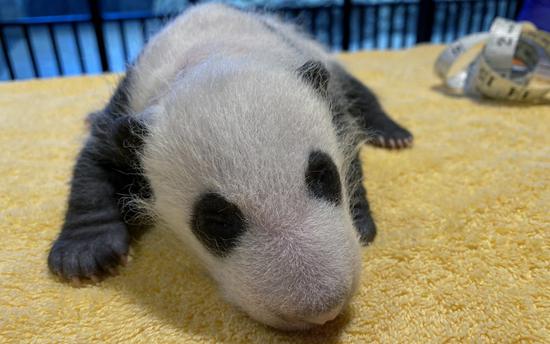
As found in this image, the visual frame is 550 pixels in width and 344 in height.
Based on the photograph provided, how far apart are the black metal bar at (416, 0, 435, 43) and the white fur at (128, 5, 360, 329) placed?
2.85 metres

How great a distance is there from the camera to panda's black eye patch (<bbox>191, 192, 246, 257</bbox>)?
0.83 m

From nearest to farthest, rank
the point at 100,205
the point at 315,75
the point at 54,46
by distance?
the point at 315,75
the point at 100,205
the point at 54,46

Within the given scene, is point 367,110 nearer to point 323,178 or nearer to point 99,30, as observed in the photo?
point 323,178

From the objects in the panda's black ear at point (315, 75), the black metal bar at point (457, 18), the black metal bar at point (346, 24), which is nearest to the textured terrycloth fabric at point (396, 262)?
the panda's black ear at point (315, 75)

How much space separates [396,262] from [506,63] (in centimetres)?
148

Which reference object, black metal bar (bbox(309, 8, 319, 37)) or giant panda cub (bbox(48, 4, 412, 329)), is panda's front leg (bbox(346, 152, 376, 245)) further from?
black metal bar (bbox(309, 8, 319, 37))

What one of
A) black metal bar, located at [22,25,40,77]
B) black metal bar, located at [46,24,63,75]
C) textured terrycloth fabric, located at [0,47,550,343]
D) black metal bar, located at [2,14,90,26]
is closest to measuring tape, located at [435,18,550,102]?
textured terrycloth fabric, located at [0,47,550,343]

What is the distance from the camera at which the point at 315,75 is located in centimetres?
106

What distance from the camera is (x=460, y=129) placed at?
178 cm

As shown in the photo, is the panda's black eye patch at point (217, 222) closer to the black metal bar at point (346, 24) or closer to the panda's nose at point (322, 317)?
the panda's nose at point (322, 317)

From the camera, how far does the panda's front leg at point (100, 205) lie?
1.05 metres

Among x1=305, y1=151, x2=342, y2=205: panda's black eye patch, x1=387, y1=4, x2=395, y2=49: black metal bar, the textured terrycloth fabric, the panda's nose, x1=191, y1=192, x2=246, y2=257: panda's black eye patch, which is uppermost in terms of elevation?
x1=305, y1=151, x2=342, y2=205: panda's black eye patch

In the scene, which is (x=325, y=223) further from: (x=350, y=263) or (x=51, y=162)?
(x=51, y=162)

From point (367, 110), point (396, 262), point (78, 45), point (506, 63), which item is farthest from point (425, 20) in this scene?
point (396, 262)
